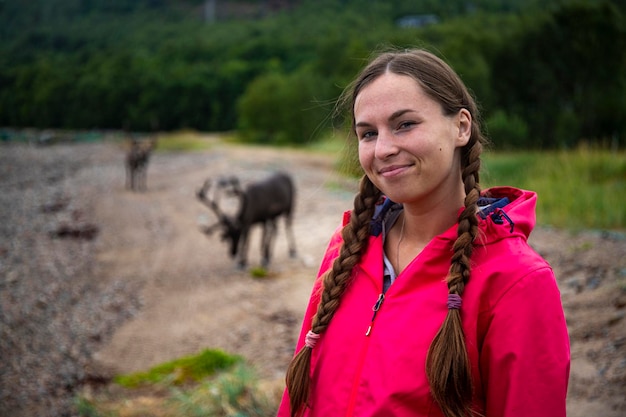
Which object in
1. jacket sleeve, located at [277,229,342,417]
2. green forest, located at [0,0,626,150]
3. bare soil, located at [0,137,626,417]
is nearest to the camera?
jacket sleeve, located at [277,229,342,417]

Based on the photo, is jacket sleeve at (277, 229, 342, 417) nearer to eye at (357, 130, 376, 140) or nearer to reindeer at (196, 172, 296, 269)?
eye at (357, 130, 376, 140)

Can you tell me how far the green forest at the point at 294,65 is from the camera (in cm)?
2581

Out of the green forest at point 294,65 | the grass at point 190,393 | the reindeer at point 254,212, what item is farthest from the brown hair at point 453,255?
the reindeer at point 254,212

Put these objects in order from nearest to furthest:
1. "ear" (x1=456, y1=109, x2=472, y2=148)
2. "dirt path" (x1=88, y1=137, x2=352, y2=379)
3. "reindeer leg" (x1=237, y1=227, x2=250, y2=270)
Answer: "ear" (x1=456, y1=109, x2=472, y2=148) → "dirt path" (x1=88, y1=137, x2=352, y2=379) → "reindeer leg" (x1=237, y1=227, x2=250, y2=270)

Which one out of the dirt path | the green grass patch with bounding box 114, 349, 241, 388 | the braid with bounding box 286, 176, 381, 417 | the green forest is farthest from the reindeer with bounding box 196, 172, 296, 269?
the braid with bounding box 286, 176, 381, 417

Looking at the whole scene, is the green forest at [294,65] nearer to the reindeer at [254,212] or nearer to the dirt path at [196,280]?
the reindeer at [254,212]

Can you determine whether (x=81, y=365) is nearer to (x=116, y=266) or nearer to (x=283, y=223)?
(x=116, y=266)

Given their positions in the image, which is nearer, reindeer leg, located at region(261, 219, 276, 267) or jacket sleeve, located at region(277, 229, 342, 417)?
jacket sleeve, located at region(277, 229, 342, 417)

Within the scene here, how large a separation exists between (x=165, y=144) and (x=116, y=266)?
2808cm

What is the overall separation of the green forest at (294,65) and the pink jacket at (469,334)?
0.85 metres

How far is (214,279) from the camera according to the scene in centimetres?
878

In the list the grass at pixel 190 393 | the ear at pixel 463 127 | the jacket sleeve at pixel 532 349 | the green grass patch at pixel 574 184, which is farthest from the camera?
the green grass patch at pixel 574 184

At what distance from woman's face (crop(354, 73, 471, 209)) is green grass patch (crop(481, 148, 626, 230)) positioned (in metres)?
6.71

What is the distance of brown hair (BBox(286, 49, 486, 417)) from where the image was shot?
149cm
